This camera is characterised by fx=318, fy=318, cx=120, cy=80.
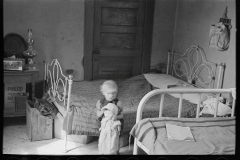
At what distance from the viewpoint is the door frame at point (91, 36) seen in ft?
12.8

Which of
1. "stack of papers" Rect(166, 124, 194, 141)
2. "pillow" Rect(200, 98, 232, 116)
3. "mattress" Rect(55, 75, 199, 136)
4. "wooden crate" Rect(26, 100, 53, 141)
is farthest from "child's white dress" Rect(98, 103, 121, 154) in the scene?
"pillow" Rect(200, 98, 232, 116)

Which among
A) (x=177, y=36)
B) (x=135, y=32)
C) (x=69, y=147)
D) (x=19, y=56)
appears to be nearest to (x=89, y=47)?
(x=135, y=32)

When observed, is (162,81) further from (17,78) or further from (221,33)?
(17,78)

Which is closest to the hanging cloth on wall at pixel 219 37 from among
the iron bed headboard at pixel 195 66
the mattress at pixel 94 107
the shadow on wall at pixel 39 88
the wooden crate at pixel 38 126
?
the iron bed headboard at pixel 195 66

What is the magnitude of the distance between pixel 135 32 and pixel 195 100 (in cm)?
140

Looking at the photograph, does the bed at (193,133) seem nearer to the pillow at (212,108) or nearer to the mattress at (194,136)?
the mattress at (194,136)

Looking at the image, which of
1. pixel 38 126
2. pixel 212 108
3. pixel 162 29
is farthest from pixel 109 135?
pixel 162 29

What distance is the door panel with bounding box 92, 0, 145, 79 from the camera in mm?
3953

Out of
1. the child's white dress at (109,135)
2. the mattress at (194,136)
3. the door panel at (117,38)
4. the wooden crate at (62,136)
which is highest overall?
the door panel at (117,38)

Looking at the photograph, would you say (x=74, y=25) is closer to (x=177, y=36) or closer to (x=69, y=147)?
(x=177, y=36)

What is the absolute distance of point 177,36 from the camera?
4.17 meters

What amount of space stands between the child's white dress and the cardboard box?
1.47 metres

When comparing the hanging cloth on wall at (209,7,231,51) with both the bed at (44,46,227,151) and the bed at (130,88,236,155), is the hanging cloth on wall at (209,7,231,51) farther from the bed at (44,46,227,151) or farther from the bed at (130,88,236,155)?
the bed at (130,88,236,155)

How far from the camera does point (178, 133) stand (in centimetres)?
196
